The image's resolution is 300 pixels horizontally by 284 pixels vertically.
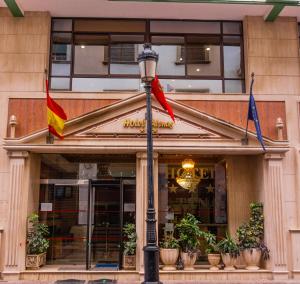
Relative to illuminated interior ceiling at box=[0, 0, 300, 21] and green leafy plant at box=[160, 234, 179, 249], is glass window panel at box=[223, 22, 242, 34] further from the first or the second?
green leafy plant at box=[160, 234, 179, 249]

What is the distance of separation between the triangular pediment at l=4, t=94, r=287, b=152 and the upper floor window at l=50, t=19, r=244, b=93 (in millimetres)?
1273

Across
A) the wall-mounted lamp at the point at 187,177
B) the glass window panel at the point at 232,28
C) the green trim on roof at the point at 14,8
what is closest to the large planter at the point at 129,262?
the wall-mounted lamp at the point at 187,177

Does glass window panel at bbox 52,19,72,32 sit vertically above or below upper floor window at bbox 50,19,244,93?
above

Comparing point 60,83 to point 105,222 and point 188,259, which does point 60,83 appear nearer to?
point 105,222

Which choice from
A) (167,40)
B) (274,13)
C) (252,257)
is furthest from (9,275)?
(274,13)

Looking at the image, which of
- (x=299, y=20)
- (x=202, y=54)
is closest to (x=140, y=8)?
(x=202, y=54)

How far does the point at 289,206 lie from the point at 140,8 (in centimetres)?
788

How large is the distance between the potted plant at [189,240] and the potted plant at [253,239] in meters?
1.32

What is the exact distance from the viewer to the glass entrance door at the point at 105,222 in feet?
45.2

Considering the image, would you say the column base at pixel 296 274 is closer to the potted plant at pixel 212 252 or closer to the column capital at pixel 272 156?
the potted plant at pixel 212 252

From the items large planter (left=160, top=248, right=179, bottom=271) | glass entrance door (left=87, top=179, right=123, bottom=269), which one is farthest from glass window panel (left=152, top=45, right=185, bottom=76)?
large planter (left=160, top=248, right=179, bottom=271)

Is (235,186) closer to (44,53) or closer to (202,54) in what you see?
(202,54)

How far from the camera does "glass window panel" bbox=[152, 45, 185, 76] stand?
1447cm

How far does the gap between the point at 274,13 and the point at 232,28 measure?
57.8 inches
